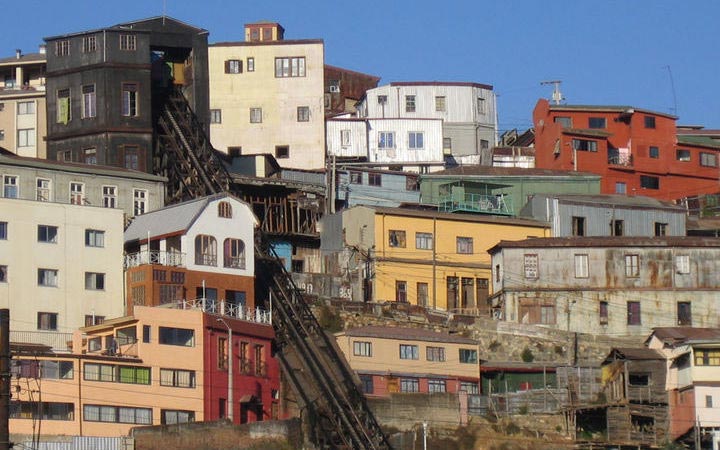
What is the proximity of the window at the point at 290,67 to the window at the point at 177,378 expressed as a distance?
161ft

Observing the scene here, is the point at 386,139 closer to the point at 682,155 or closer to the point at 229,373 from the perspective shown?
the point at 682,155

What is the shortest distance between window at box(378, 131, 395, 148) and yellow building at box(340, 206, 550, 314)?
21.8 metres

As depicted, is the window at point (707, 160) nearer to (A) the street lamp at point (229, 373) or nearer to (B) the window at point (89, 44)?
(B) the window at point (89, 44)

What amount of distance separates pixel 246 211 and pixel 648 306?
26.2 m

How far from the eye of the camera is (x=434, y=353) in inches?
3905

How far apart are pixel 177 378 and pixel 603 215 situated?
131 feet

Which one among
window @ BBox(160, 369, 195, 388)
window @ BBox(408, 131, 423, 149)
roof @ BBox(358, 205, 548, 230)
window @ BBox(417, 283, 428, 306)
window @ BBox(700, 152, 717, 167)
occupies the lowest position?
window @ BBox(160, 369, 195, 388)

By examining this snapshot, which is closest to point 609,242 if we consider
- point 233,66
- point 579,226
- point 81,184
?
point 579,226

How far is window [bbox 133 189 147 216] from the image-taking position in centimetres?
10450

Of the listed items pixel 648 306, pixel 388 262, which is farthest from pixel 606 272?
pixel 388 262

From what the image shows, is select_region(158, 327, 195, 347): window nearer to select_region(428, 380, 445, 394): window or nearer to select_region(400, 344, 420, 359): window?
select_region(400, 344, 420, 359): window

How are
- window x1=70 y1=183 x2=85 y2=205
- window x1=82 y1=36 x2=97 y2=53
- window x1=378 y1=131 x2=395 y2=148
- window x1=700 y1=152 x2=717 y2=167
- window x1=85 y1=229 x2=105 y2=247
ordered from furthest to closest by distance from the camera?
window x1=700 y1=152 x2=717 y2=167 < window x1=378 y1=131 x2=395 y2=148 < window x1=82 y1=36 x2=97 y2=53 < window x1=70 y1=183 x2=85 y2=205 < window x1=85 y1=229 x2=105 y2=247

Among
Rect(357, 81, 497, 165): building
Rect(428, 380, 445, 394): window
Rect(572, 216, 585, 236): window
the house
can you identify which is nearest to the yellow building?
the house

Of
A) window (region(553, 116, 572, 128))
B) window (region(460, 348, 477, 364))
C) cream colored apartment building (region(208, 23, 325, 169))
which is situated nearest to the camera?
window (region(460, 348, 477, 364))
